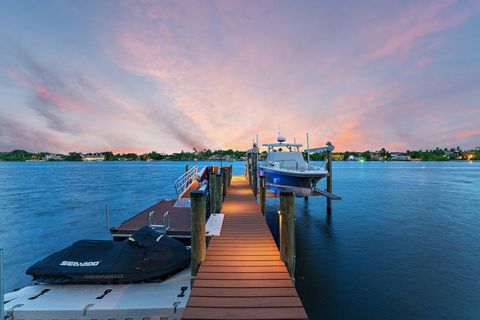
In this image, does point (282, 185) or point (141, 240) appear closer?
point (141, 240)

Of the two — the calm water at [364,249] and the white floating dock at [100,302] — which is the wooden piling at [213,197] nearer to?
the white floating dock at [100,302]

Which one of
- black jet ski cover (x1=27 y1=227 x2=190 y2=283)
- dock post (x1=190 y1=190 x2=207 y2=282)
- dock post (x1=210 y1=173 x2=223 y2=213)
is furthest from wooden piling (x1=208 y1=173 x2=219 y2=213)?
dock post (x1=190 y1=190 x2=207 y2=282)

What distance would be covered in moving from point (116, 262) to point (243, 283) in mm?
3529

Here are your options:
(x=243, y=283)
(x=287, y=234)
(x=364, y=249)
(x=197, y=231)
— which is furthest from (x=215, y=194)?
(x=364, y=249)

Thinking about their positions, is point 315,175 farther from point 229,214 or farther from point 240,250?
point 240,250

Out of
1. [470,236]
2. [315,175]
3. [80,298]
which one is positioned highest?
[315,175]

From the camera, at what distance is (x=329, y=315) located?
7520mm

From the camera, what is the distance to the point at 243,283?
4.30m

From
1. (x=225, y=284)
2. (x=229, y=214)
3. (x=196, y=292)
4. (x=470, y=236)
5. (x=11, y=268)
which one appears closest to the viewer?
(x=196, y=292)

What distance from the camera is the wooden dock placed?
3486mm

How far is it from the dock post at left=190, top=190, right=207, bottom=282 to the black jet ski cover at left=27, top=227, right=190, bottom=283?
1300 millimetres

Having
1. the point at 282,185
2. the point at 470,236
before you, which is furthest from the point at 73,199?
the point at 470,236

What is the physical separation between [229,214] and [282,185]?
30.2ft

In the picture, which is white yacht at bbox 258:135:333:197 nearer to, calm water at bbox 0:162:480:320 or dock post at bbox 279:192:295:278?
calm water at bbox 0:162:480:320
